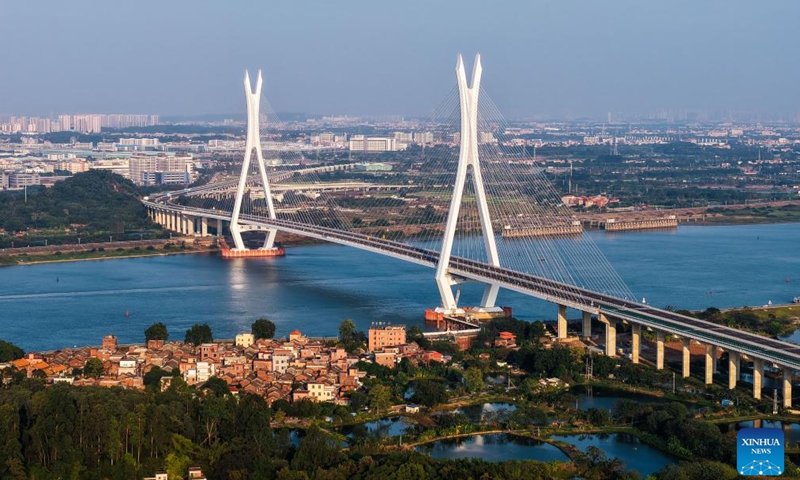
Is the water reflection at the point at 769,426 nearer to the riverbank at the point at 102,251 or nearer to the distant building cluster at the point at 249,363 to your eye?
the distant building cluster at the point at 249,363

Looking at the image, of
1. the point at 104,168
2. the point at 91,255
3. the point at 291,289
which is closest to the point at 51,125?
the point at 104,168

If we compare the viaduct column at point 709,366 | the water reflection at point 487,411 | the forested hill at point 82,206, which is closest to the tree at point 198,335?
the water reflection at point 487,411

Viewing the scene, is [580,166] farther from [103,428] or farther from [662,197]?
[103,428]

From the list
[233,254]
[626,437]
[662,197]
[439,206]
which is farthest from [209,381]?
[662,197]

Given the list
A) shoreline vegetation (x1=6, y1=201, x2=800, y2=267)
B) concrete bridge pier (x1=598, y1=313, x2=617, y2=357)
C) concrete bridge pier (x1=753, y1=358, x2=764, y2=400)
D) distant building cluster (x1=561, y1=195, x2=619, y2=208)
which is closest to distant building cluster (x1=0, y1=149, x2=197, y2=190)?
distant building cluster (x1=561, y1=195, x2=619, y2=208)

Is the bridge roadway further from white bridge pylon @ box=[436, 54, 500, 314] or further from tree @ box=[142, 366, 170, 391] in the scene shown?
tree @ box=[142, 366, 170, 391]
